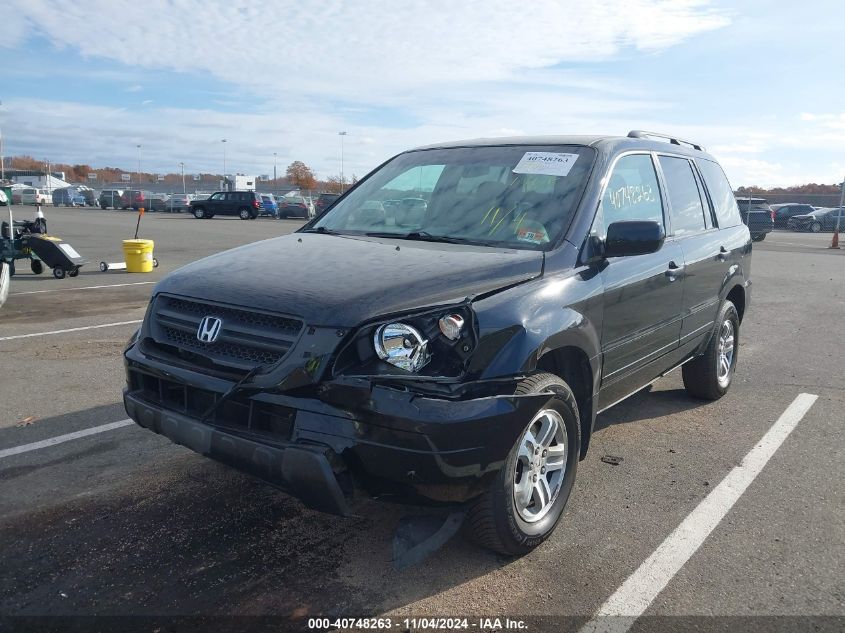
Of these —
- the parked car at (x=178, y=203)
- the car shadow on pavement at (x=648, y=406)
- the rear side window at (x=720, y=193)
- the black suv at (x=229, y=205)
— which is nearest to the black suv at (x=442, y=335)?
the car shadow on pavement at (x=648, y=406)

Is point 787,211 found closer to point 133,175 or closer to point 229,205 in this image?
point 229,205

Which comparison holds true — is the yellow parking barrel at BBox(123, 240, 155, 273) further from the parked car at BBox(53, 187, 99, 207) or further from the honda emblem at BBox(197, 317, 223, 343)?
the parked car at BBox(53, 187, 99, 207)

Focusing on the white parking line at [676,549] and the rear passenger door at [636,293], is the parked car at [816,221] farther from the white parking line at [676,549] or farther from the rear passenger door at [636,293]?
the rear passenger door at [636,293]

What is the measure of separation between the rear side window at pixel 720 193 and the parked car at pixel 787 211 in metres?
40.2

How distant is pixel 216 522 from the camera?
11.9 feet

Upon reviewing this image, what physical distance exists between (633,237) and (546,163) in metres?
0.77

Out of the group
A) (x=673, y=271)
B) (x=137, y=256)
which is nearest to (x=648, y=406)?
(x=673, y=271)

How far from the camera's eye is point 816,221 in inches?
1588

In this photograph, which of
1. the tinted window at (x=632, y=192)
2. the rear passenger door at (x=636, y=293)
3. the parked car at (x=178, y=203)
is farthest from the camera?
the parked car at (x=178, y=203)

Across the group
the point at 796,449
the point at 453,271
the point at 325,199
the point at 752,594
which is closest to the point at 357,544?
the point at 453,271

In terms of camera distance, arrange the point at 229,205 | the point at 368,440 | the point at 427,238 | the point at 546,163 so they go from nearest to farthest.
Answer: the point at 368,440
the point at 427,238
the point at 546,163
the point at 229,205

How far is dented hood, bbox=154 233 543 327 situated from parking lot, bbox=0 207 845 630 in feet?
0.58

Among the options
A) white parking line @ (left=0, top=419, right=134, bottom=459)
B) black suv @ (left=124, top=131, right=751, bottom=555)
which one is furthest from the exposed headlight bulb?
white parking line @ (left=0, top=419, right=134, bottom=459)

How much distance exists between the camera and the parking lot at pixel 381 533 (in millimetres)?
3002
